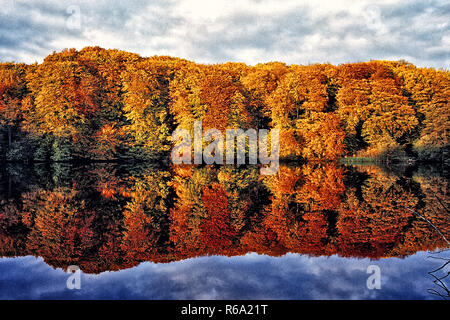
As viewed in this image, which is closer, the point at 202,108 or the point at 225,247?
the point at 225,247

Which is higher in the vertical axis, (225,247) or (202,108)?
(202,108)

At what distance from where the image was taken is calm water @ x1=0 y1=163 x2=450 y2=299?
4109 millimetres

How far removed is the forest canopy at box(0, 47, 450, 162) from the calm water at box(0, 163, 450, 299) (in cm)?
2619

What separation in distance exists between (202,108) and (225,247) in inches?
1266

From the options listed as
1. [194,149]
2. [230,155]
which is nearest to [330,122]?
[230,155]

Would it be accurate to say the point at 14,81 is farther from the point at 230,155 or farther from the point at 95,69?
the point at 230,155

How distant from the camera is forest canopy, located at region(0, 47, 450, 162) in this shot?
34906mm

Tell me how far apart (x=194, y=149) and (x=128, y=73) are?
12414mm

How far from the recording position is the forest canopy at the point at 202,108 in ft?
115

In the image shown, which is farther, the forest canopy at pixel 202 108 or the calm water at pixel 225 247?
the forest canopy at pixel 202 108

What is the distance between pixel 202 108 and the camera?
1457 inches

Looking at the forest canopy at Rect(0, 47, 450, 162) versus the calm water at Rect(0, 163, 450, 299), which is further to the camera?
the forest canopy at Rect(0, 47, 450, 162)

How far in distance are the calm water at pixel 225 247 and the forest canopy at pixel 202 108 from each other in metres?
26.2

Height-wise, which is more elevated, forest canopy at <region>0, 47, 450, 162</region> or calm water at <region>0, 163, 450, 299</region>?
forest canopy at <region>0, 47, 450, 162</region>
